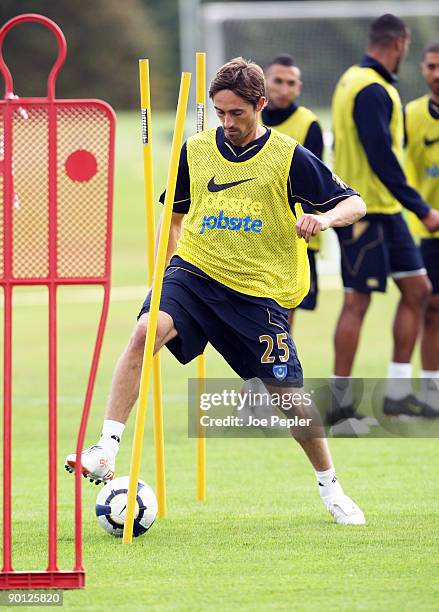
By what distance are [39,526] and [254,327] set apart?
1.41 meters

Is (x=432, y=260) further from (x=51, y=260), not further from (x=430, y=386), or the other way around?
(x=51, y=260)

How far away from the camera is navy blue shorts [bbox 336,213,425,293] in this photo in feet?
31.4

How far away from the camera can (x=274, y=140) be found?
6309 millimetres

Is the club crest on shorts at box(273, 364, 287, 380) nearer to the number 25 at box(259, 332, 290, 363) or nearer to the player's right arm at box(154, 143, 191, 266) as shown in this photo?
the number 25 at box(259, 332, 290, 363)

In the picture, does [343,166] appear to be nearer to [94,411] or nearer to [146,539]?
[94,411]

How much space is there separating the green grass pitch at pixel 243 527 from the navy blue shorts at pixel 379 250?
1.30 metres

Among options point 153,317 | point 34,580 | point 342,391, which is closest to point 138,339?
point 153,317

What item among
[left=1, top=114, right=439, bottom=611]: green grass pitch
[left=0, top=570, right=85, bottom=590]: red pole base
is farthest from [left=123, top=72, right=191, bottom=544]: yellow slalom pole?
[left=0, top=570, right=85, bottom=590]: red pole base

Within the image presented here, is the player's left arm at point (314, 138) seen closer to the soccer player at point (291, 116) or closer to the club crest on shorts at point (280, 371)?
the soccer player at point (291, 116)

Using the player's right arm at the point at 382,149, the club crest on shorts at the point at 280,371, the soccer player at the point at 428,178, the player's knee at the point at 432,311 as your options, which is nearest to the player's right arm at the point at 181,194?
the club crest on shorts at the point at 280,371

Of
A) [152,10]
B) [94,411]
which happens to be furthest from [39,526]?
[152,10]

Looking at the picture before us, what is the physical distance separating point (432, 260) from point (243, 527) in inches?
178

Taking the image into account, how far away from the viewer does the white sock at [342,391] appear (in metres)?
9.69

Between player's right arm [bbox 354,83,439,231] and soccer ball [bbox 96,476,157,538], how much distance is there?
12.7 feet
